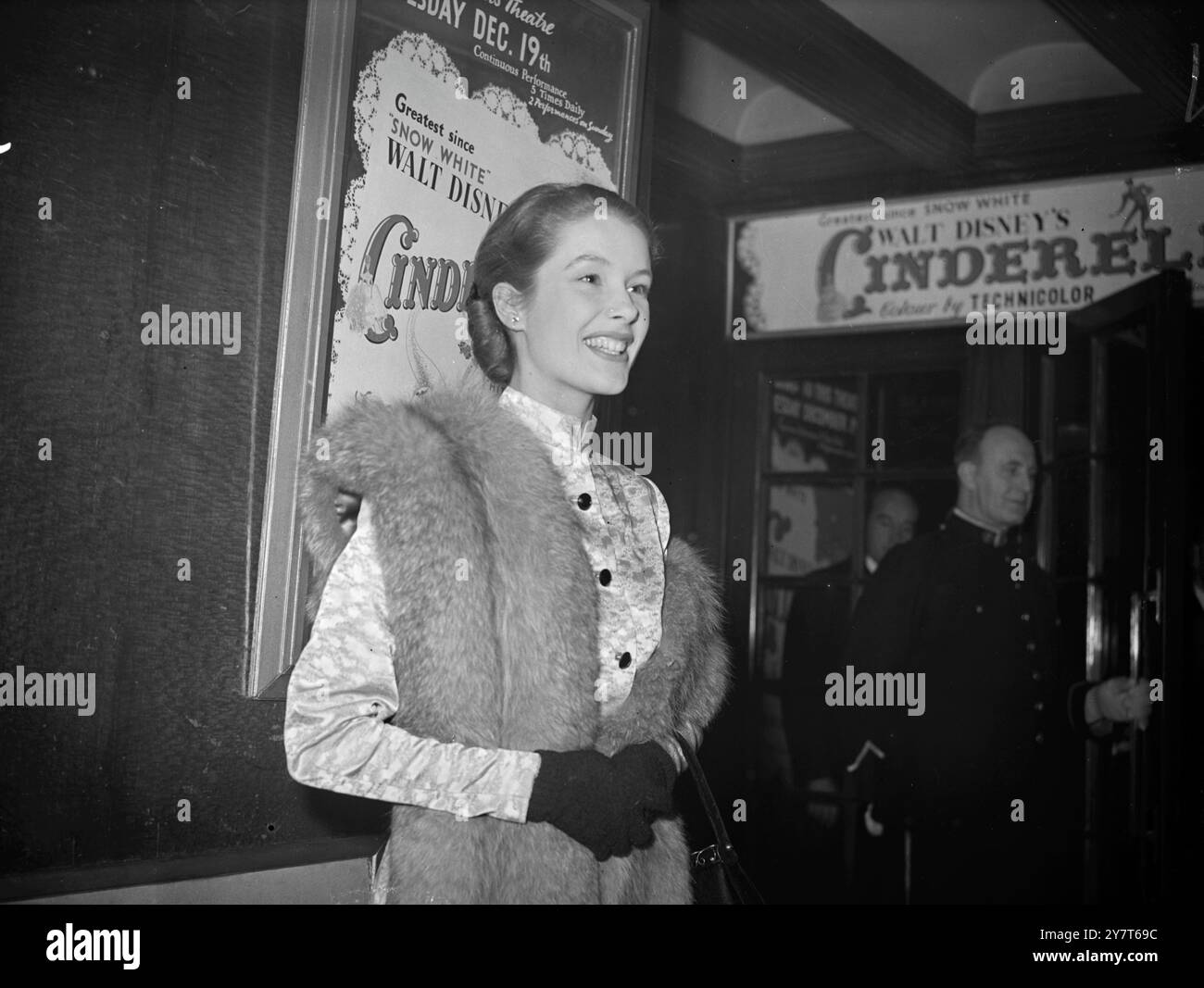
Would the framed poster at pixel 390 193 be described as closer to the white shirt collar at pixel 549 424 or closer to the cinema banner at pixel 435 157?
the cinema banner at pixel 435 157

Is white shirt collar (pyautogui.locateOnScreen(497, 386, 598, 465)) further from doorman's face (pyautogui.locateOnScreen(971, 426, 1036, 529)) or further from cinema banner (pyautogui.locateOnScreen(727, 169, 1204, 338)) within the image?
cinema banner (pyautogui.locateOnScreen(727, 169, 1204, 338))

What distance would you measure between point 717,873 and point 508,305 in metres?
0.74

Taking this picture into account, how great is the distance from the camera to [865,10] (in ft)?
8.38

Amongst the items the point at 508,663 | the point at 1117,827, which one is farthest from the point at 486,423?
the point at 1117,827

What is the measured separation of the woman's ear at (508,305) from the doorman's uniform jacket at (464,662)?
15 cm

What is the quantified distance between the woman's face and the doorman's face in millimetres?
1689

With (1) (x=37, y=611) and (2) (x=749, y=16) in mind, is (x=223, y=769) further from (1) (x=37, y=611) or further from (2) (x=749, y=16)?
(2) (x=749, y=16)

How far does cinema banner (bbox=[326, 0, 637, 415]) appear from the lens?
4.88 ft

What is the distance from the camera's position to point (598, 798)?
114cm
